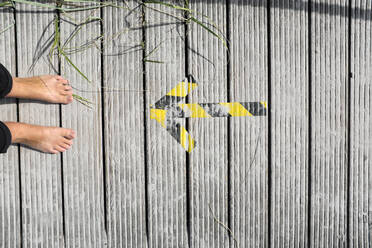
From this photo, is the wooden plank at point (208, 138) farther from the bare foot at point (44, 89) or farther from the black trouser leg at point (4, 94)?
the black trouser leg at point (4, 94)

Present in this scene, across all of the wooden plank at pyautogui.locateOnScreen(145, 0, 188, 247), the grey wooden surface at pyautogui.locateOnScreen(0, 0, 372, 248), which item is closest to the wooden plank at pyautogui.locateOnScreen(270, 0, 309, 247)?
the grey wooden surface at pyautogui.locateOnScreen(0, 0, 372, 248)

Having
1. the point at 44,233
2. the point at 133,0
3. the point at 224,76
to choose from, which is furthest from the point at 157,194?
the point at 133,0

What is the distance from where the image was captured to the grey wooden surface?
62.1 inches

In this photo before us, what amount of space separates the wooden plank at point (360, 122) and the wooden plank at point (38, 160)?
1.98m

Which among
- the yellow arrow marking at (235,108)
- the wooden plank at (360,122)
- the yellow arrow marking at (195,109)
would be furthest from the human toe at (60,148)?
the wooden plank at (360,122)

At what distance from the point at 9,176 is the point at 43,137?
33 cm

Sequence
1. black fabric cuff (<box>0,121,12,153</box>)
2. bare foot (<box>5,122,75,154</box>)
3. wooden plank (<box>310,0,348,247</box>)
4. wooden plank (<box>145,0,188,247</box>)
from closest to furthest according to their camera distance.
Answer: black fabric cuff (<box>0,121,12,153</box>) → bare foot (<box>5,122,75,154</box>) → wooden plank (<box>145,0,188,247</box>) → wooden plank (<box>310,0,348,247</box>)

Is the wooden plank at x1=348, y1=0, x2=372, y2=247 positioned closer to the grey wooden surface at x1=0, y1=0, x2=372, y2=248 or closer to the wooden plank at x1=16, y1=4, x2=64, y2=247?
the grey wooden surface at x1=0, y1=0, x2=372, y2=248

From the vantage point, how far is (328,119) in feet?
5.76

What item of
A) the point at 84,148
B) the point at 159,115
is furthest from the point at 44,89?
the point at 159,115

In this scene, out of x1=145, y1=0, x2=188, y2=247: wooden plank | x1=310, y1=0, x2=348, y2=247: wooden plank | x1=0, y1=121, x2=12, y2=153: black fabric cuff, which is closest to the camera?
x1=0, y1=121, x2=12, y2=153: black fabric cuff

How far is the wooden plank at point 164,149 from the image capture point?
63.9 inches

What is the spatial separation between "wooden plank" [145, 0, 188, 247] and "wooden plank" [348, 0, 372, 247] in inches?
46.9

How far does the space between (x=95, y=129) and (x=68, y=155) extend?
0.77 ft
